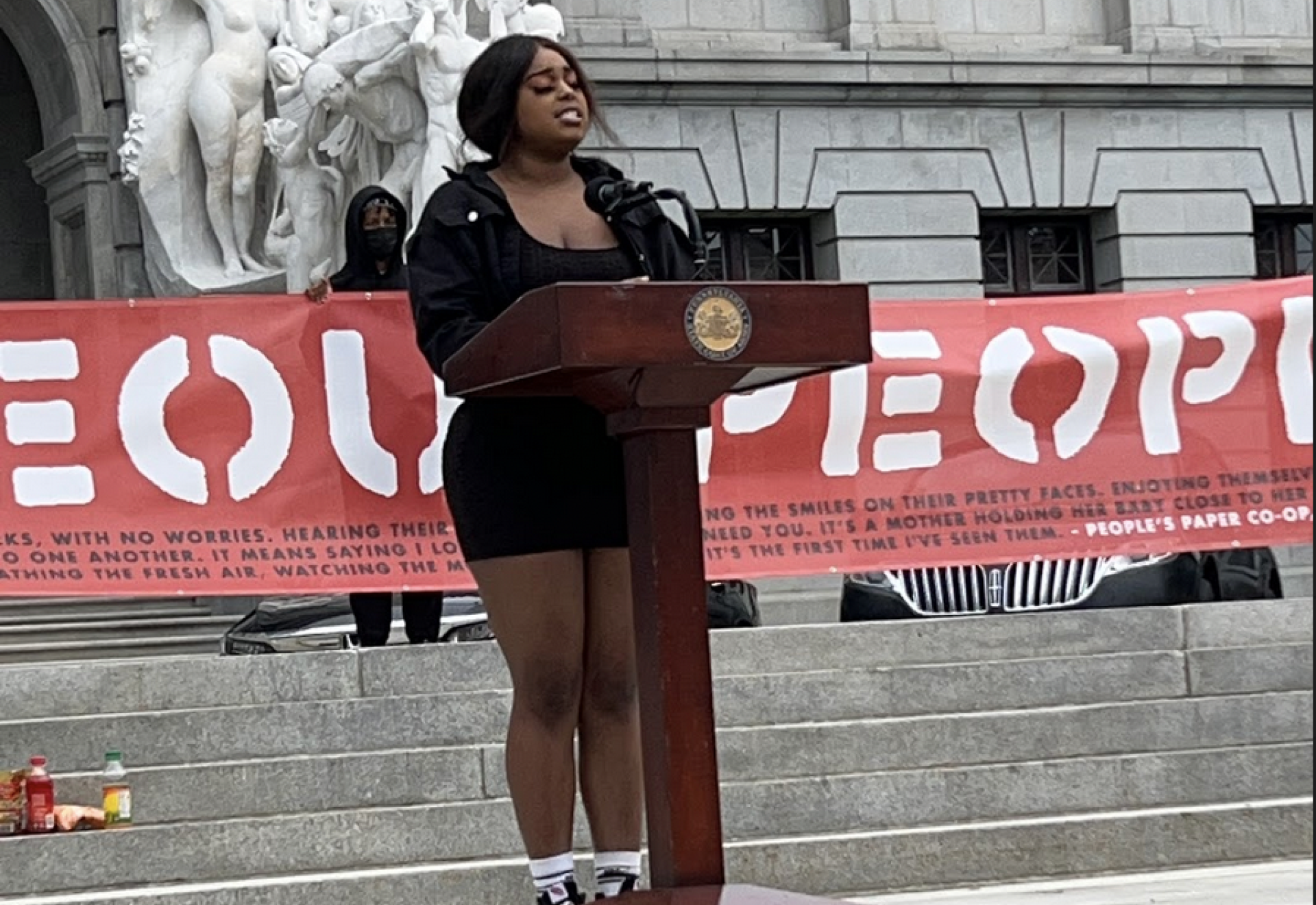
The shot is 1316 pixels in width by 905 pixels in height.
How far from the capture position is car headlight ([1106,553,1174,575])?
12.2 meters

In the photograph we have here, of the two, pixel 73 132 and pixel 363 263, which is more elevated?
pixel 73 132

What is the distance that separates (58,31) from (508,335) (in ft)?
54.2

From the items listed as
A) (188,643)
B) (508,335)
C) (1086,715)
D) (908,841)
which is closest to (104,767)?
(908,841)

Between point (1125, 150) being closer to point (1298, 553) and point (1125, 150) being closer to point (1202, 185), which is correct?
point (1202, 185)

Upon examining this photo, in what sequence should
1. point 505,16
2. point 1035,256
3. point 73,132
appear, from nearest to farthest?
point 505,16 → point 73,132 → point 1035,256

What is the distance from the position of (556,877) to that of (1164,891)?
3.46m

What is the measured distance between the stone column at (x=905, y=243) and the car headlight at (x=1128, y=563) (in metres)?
12.4

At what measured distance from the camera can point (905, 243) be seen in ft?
81.9

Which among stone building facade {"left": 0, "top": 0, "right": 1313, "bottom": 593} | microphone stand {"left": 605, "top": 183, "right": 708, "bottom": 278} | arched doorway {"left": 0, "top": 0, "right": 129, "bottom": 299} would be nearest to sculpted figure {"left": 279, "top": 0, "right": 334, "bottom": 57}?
arched doorway {"left": 0, "top": 0, "right": 129, "bottom": 299}

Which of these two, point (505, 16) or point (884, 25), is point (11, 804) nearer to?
point (505, 16)

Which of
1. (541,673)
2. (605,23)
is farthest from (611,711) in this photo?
(605,23)

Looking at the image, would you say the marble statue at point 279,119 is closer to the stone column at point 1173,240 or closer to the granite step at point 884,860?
the granite step at point 884,860

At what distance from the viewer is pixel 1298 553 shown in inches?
939

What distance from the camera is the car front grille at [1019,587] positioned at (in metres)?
12.0
